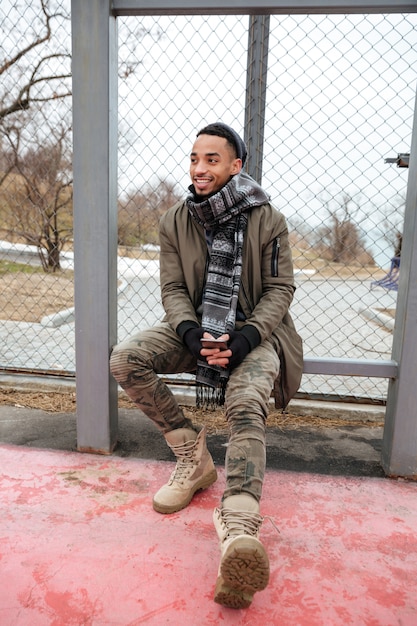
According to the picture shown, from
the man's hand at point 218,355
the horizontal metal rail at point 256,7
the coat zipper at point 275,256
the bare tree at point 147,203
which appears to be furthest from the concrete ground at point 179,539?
the bare tree at point 147,203

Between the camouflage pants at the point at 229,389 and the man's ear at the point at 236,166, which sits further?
the man's ear at the point at 236,166

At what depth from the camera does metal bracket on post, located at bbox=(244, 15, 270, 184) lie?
2.48 m

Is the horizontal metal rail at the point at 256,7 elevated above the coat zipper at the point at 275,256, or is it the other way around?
the horizontal metal rail at the point at 256,7

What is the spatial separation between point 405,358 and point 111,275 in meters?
1.44

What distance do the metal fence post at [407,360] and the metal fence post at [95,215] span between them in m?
1.37

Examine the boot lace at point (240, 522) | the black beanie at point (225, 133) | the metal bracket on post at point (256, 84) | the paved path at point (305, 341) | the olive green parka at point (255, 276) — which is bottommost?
the paved path at point (305, 341)

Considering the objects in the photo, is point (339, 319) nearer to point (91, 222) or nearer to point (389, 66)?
point (389, 66)

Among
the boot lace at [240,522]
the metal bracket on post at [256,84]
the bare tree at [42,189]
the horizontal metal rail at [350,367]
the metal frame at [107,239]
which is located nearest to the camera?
the boot lace at [240,522]

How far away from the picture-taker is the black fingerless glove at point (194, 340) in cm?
197

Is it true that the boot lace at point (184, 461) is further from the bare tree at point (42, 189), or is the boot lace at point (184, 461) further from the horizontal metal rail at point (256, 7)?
the bare tree at point (42, 189)

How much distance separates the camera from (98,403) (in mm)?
2400

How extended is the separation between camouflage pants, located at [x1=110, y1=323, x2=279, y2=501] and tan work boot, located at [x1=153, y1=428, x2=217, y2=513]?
57 mm

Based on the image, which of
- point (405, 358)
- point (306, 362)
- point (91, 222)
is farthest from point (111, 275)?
point (405, 358)

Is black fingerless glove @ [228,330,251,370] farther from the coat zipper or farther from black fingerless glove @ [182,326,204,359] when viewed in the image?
the coat zipper
